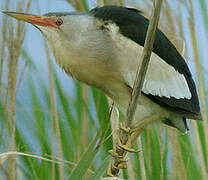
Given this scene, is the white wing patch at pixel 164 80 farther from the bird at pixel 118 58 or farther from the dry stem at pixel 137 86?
the dry stem at pixel 137 86

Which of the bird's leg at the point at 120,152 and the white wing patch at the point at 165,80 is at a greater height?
the white wing patch at the point at 165,80

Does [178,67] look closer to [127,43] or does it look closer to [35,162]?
[127,43]

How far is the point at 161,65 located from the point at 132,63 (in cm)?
10

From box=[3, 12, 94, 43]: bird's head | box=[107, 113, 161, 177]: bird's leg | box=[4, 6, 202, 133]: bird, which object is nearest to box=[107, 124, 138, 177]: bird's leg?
box=[107, 113, 161, 177]: bird's leg

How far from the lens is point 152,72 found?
1.03 m

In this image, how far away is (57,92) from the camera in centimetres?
126

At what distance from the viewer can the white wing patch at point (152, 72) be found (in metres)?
0.96

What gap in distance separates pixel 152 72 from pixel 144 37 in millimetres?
91

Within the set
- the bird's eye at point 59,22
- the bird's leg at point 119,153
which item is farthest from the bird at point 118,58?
the bird's leg at point 119,153

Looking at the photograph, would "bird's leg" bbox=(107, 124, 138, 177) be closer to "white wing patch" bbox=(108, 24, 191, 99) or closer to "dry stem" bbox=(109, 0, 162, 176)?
"dry stem" bbox=(109, 0, 162, 176)

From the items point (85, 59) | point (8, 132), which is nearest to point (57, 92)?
point (8, 132)

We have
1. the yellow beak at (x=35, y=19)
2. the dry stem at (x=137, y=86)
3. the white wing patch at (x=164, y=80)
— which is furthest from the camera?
the white wing patch at (x=164, y=80)

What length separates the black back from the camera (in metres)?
0.97

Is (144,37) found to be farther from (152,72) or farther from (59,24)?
(59,24)
